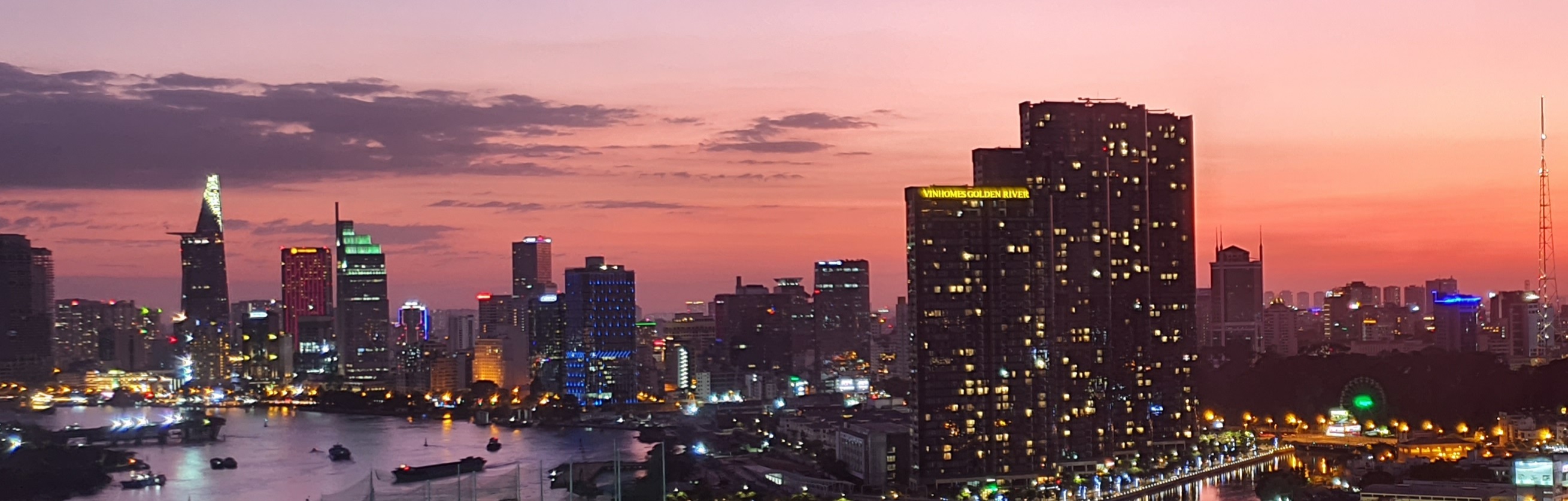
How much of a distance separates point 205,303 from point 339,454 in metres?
34.5

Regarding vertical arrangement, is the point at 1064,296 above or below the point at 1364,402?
above

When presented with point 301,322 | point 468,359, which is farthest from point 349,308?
point 468,359

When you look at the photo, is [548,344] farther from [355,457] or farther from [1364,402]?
[1364,402]

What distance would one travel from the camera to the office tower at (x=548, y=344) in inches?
1994

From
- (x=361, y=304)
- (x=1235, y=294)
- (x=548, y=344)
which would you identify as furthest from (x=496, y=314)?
(x=1235, y=294)

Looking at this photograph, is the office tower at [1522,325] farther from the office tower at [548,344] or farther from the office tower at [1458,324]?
the office tower at [548,344]

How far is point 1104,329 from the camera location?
25500 millimetres

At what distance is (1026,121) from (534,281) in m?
43.8

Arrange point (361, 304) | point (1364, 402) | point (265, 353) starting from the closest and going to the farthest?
point (1364, 402) → point (265, 353) → point (361, 304)

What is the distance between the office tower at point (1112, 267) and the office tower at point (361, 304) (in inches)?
1594

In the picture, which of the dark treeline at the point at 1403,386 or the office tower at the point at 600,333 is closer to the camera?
the dark treeline at the point at 1403,386

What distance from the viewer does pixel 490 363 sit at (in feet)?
176

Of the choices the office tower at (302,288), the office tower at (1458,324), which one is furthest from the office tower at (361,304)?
the office tower at (1458,324)

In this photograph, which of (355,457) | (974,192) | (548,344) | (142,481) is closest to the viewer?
(974,192)
